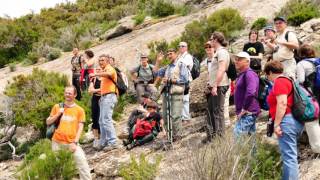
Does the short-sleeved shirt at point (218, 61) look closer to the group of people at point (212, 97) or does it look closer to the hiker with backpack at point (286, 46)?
the group of people at point (212, 97)

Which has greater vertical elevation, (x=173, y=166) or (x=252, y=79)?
(x=252, y=79)

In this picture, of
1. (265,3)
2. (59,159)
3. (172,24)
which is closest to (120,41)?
(172,24)

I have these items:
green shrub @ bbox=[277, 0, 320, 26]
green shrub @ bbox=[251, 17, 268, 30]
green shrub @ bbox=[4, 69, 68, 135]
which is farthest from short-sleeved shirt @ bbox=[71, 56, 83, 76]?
green shrub @ bbox=[277, 0, 320, 26]

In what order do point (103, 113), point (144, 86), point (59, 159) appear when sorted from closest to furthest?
point (59, 159)
point (103, 113)
point (144, 86)

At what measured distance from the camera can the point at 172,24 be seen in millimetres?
20969

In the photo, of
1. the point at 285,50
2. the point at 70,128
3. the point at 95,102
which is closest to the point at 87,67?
the point at 95,102

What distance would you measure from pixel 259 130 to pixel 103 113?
2.77 metres

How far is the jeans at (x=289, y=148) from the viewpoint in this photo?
5.61m

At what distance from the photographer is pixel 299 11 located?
15945 mm

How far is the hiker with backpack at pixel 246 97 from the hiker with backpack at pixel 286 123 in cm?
79

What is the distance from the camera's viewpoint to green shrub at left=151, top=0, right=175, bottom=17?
24.4 metres

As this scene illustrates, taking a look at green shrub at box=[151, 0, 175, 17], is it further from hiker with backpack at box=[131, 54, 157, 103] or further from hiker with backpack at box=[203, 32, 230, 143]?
hiker with backpack at box=[203, 32, 230, 143]

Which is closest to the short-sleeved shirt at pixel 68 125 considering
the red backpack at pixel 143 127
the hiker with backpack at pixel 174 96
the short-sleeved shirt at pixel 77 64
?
the hiker with backpack at pixel 174 96

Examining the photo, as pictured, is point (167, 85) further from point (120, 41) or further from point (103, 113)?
point (120, 41)
